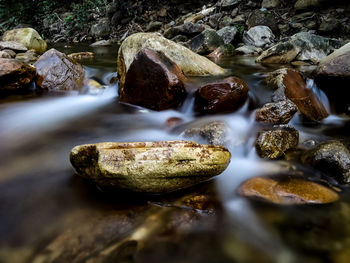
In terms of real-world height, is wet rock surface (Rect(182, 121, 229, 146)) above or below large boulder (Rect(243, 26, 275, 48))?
below

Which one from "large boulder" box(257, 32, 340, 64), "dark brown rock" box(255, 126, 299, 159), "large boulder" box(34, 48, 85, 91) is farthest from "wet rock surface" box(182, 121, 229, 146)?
"large boulder" box(257, 32, 340, 64)

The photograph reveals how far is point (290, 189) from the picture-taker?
90.3 inches

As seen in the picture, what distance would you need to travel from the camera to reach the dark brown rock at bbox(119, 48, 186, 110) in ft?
12.8

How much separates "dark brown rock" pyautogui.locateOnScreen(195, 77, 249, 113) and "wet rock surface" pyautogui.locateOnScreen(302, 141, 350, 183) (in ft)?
4.88

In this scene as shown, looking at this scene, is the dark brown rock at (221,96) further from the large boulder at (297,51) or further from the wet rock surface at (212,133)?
the large boulder at (297,51)

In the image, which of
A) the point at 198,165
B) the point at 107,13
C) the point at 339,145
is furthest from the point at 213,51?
the point at 107,13

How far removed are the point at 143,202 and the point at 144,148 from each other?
0.46 metres

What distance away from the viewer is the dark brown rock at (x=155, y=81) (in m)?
3.89

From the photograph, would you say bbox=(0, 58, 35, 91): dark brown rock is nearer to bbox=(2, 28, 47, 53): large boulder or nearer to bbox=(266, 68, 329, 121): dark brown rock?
bbox=(266, 68, 329, 121): dark brown rock

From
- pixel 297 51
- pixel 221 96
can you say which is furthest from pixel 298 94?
pixel 297 51

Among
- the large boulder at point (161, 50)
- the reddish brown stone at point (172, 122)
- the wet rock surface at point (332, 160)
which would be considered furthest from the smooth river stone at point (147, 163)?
the large boulder at point (161, 50)

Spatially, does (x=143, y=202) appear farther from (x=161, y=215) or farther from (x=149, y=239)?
(x=149, y=239)

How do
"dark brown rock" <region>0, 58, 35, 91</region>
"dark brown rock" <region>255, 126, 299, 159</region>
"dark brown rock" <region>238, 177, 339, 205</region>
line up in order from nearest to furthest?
1. "dark brown rock" <region>238, 177, 339, 205</region>
2. "dark brown rock" <region>255, 126, 299, 159</region>
3. "dark brown rock" <region>0, 58, 35, 91</region>

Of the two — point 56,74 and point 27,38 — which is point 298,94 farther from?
point 27,38
